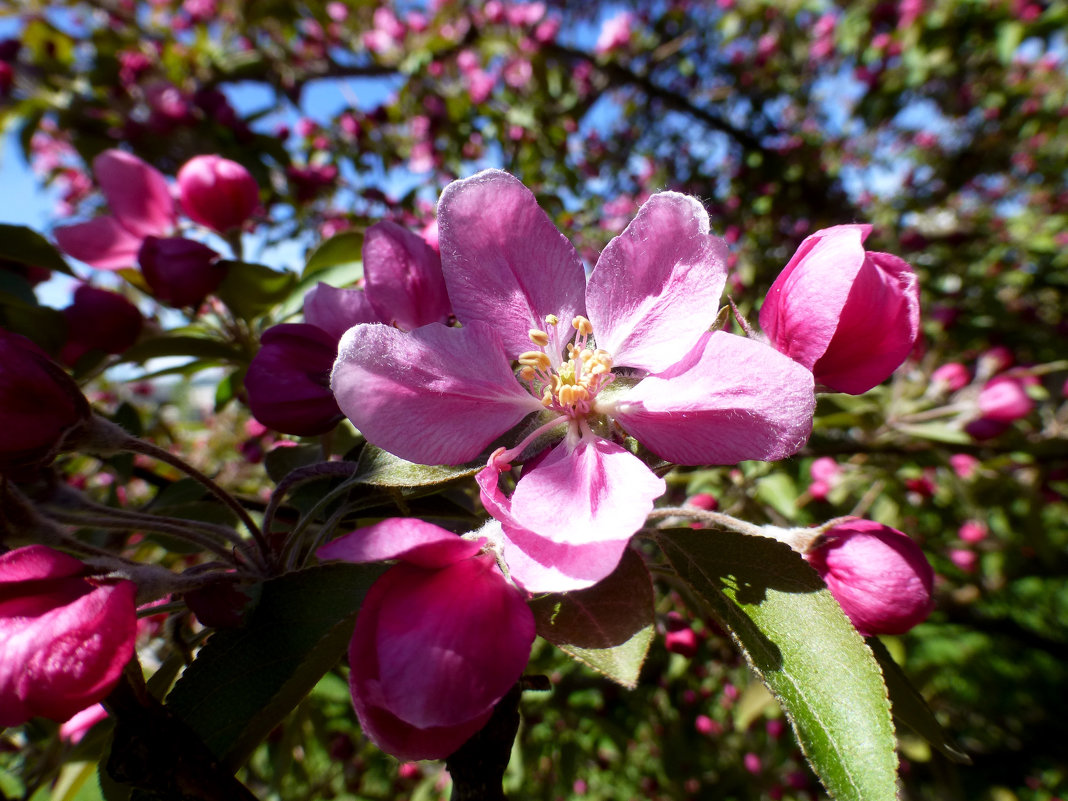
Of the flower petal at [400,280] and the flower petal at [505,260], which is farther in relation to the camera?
the flower petal at [400,280]

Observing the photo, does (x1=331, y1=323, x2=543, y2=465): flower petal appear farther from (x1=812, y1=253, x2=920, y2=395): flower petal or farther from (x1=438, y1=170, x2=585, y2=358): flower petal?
(x1=812, y1=253, x2=920, y2=395): flower petal

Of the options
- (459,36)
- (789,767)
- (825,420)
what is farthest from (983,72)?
(789,767)

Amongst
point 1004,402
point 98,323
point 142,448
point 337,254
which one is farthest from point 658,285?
point 1004,402

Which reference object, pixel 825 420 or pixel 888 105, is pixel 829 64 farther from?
pixel 825 420

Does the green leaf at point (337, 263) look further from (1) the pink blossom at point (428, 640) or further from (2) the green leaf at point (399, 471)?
(1) the pink blossom at point (428, 640)

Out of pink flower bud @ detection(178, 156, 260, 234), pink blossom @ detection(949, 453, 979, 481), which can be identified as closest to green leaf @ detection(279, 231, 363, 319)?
pink flower bud @ detection(178, 156, 260, 234)

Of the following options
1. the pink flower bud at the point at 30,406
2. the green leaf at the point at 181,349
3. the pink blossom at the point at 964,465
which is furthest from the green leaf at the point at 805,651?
the pink blossom at the point at 964,465

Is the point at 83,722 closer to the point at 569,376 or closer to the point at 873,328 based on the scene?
the point at 569,376
